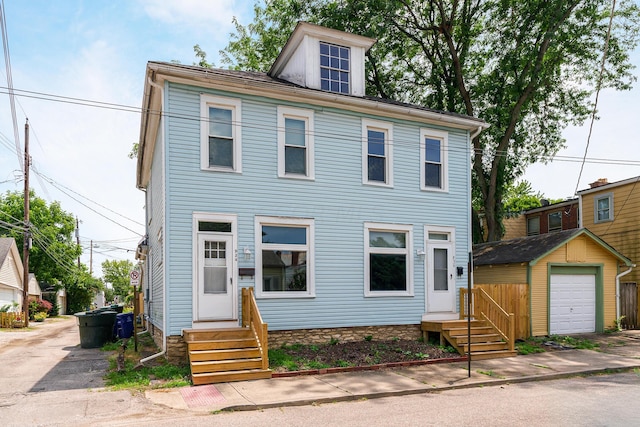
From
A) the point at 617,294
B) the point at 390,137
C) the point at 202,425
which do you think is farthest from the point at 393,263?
the point at 617,294

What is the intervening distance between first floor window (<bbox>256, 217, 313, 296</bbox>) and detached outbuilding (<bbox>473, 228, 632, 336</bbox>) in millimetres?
7404

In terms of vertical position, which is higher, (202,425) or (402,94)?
(402,94)

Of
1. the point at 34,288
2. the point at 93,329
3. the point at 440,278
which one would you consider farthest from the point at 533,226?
the point at 34,288

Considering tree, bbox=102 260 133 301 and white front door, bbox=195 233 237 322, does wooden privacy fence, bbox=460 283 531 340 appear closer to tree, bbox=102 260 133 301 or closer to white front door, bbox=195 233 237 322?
white front door, bbox=195 233 237 322

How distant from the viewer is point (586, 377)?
10.7 metres

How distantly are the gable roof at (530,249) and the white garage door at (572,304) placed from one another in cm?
101

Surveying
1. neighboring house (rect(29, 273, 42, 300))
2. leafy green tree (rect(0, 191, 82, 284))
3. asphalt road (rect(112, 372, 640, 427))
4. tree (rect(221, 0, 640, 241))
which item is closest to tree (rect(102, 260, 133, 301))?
leafy green tree (rect(0, 191, 82, 284))

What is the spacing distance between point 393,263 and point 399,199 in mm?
1761

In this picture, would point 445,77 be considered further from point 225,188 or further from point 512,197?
point 512,197

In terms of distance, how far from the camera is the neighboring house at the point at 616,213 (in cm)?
1997

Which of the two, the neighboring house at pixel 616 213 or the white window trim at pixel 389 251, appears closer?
the white window trim at pixel 389 251

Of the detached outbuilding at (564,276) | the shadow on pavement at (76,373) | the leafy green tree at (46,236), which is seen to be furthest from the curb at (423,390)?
the leafy green tree at (46,236)

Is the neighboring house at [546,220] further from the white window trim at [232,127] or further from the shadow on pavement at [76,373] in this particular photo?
the shadow on pavement at [76,373]

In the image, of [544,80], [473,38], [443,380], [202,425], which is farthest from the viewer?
Result: [473,38]
